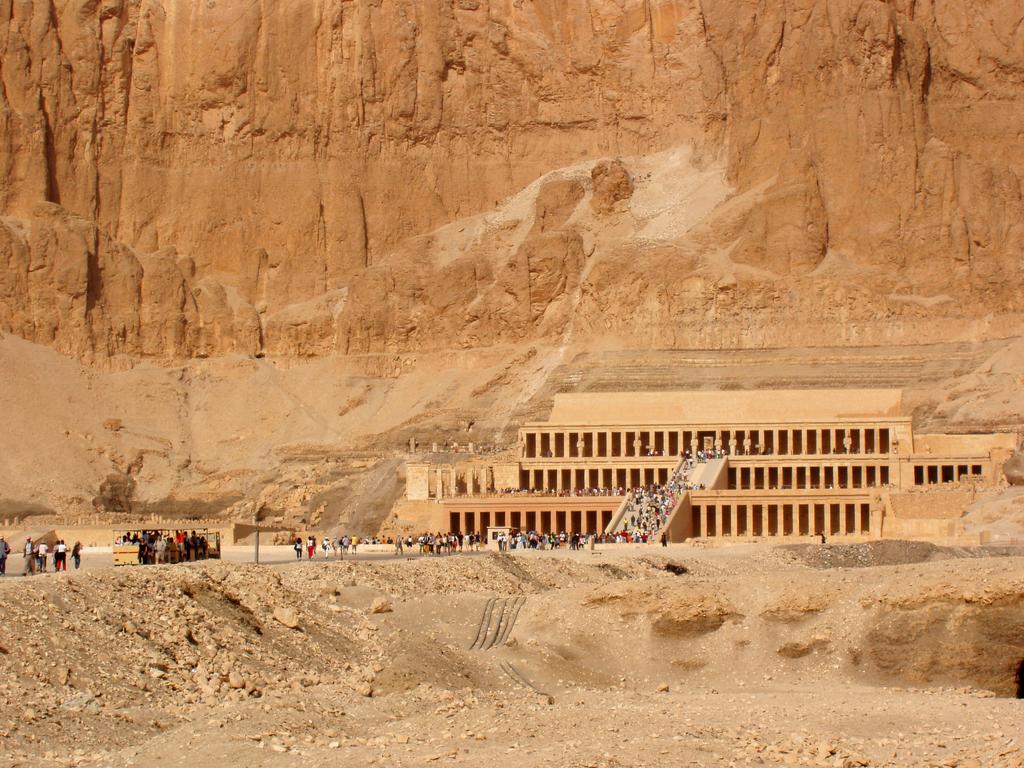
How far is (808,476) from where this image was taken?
10175cm

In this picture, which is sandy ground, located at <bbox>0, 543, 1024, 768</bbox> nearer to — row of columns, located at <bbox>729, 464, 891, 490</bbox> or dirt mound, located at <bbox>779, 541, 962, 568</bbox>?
dirt mound, located at <bbox>779, 541, 962, 568</bbox>

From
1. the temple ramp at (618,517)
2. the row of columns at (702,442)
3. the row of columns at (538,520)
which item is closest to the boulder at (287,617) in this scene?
the temple ramp at (618,517)

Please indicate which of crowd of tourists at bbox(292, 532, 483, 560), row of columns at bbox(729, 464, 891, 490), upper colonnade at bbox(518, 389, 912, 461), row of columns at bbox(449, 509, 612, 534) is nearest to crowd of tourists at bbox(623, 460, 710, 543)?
row of columns at bbox(449, 509, 612, 534)

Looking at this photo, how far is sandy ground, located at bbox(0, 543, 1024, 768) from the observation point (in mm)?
36781

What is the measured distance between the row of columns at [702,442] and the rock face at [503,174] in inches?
583

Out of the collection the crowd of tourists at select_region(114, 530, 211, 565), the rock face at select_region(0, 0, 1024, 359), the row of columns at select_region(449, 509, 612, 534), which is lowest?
the row of columns at select_region(449, 509, 612, 534)

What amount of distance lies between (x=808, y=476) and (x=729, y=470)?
12.3ft

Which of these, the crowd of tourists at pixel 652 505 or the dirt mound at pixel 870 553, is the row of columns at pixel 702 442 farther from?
the dirt mound at pixel 870 553

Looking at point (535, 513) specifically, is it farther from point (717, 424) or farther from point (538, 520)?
point (717, 424)

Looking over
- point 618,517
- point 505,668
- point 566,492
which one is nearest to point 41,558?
point 505,668

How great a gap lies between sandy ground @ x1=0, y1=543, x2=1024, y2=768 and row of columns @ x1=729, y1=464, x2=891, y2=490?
43.2m

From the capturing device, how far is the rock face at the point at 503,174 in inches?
4958

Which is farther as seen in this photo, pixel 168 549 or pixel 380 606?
pixel 168 549

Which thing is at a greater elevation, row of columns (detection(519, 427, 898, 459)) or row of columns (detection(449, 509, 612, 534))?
row of columns (detection(519, 427, 898, 459))
